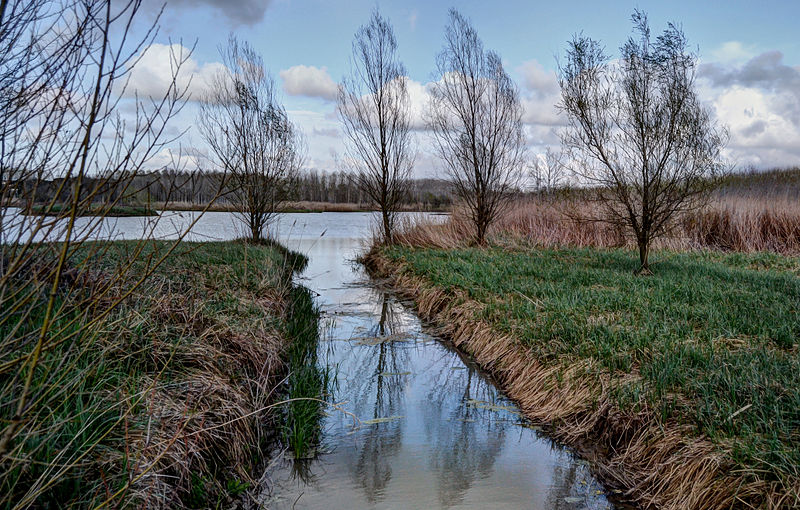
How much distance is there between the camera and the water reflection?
3.24 metres

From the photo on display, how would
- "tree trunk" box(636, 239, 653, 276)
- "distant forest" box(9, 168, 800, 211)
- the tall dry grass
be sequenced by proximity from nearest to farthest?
"distant forest" box(9, 168, 800, 211) < "tree trunk" box(636, 239, 653, 276) < the tall dry grass

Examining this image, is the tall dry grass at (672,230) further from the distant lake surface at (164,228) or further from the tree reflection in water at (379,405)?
the tree reflection in water at (379,405)

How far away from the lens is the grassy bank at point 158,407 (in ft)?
7.82

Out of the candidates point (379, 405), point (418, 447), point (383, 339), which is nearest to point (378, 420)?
point (379, 405)

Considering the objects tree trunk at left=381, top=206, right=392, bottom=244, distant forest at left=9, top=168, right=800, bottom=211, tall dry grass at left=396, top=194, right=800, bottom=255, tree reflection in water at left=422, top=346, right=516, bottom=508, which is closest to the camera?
distant forest at left=9, top=168, right=800, bottom=211

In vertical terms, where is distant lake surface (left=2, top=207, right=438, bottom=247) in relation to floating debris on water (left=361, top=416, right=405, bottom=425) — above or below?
above

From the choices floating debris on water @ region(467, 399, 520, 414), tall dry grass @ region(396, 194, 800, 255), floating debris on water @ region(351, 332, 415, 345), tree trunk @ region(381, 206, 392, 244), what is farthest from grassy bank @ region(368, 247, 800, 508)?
tree trunk @ region(381, 206, 392, 244)

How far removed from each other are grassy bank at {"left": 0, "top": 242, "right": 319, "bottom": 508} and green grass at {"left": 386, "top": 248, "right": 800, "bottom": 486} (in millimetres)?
2492

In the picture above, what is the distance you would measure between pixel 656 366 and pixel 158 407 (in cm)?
328

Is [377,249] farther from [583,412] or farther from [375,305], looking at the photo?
[583,412]

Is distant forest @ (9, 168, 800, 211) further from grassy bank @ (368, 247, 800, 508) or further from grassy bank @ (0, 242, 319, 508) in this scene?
grassy bank @ (368, 247, 800, 508)

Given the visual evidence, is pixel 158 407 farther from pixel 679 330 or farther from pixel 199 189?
pixel 679 330

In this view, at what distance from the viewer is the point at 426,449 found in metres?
3.81

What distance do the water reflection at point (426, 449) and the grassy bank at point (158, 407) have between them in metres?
0.48
